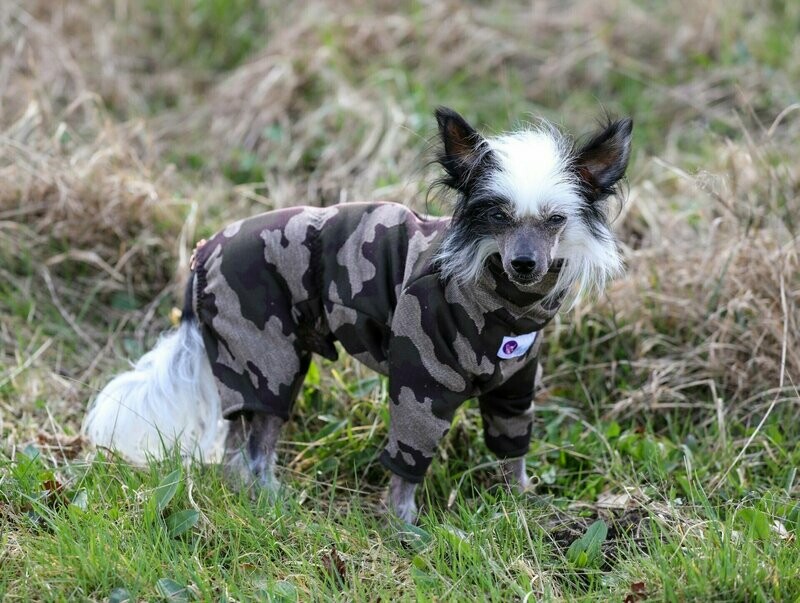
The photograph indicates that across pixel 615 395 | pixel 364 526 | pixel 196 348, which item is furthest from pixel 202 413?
pixel 615 395

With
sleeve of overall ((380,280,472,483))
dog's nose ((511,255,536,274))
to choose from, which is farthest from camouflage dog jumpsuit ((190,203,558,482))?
dog's nose ((511,255,536,274))

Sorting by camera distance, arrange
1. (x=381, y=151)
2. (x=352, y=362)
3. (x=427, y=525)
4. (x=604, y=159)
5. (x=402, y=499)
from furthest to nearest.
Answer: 1. (x=381, y=151)
2. (x=352, y=362)
3. (x=402, y=499)
4. (x=427, y=525)
5. (x=604, y=159)

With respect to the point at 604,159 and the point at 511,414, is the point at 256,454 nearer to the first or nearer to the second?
the point at 511,414

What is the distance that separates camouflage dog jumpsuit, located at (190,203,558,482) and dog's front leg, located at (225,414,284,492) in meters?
0.15

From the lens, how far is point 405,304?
3.14m

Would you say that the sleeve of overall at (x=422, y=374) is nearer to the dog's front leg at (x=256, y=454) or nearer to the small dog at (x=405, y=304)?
the small dog at (x=405, y=304)

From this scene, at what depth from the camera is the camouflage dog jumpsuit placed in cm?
312

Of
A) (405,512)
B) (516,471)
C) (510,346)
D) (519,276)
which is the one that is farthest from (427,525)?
(519,276)

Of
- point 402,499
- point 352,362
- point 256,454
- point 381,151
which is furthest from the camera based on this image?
point 381,151

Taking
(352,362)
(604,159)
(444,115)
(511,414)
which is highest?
(444,115)

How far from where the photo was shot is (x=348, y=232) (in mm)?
3297

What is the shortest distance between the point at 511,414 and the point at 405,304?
0.64 metres

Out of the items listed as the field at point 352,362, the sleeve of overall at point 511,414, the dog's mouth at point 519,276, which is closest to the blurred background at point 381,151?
the field at point 352,362

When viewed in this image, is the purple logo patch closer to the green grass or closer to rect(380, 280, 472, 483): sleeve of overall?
rect(380, 280, 472, 483): sleeve of overall
